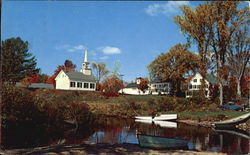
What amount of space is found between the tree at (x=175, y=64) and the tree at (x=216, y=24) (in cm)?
212

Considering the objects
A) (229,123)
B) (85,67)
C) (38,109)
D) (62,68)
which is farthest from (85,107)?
(62,68)

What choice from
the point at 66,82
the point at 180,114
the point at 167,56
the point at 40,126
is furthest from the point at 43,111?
the point at 66,82

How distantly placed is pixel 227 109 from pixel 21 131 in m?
26.7

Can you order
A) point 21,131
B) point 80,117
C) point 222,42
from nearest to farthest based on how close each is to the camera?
1. point 21,131
2. point 80,117
3. point 222,42

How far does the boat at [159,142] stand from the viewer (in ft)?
43.5

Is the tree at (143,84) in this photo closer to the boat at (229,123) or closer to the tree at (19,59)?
the tree at (19,59)

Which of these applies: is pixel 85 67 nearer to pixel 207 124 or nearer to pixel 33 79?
pixel 33 79

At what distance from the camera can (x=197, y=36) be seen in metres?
34.7

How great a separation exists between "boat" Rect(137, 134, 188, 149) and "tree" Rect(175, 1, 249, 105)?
2356 centimetres

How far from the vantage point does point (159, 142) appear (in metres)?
13.3

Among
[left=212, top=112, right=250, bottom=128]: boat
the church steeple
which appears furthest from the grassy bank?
the church steeple

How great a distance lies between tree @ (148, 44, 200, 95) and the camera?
3609 centimetres

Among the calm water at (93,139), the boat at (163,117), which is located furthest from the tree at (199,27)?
the calm water at (93,139)

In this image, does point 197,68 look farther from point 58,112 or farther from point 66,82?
point 66,82
